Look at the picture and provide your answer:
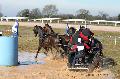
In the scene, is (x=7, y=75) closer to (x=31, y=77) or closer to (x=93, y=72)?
(x=31, y=77)

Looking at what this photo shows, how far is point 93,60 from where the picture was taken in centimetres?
1708

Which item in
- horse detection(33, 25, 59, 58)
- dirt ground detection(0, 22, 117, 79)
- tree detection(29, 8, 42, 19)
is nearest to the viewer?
dirt ground detection(0, 22, 117, 79)

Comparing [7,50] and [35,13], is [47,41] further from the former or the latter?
[35,13]

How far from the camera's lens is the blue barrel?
59.1ft

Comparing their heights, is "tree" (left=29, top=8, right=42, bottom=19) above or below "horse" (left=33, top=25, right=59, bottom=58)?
below

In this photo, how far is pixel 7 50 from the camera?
18.1 m

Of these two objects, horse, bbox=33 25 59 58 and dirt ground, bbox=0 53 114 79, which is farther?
horse, bbox=33 25 59 58

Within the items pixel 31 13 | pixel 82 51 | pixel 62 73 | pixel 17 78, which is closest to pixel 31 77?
pixel 17 78

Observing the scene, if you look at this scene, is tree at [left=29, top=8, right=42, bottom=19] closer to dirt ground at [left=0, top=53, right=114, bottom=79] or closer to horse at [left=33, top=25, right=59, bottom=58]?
horse at [left=33, top=25, right=59, bottom=58]

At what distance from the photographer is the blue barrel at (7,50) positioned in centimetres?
1800

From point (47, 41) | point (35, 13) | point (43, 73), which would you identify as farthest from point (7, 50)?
point (35, 13)

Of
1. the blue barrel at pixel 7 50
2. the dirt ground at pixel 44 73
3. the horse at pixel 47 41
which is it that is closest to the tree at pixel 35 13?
the horse at pixel 47 41

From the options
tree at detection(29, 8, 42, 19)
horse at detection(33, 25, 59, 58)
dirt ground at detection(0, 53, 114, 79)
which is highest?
horse at detection(33, 25, 59, 58)

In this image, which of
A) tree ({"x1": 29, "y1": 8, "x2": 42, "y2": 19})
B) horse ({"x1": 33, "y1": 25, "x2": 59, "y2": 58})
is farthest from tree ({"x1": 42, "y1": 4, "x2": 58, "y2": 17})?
horse ({"x1": 33, "y1": 25, "x2": 59, "y2": 58})
